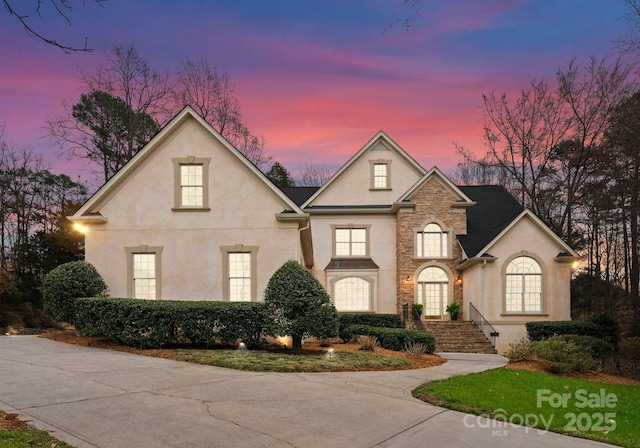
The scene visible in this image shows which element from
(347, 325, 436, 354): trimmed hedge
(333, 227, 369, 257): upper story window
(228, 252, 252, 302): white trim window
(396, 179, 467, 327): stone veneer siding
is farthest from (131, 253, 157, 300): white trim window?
(396, 179, 467, 327): stone veneer siding

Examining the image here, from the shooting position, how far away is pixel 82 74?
32.8 m

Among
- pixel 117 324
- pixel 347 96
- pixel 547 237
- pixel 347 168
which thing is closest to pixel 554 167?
pixel 547 237

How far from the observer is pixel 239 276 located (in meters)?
17.6

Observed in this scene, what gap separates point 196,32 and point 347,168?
1537cm

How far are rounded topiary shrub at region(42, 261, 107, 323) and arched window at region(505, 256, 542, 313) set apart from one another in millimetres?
18688

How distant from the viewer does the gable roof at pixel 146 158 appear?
688 inches

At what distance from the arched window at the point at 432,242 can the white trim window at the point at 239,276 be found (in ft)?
43.4

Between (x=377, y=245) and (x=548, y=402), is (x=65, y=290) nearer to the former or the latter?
(x=548, y=402)

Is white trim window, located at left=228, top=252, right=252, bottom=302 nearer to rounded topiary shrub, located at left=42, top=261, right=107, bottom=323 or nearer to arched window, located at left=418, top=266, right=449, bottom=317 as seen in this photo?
rounded topiary shrub, located at left=42, top=261, right=107, bottom=323

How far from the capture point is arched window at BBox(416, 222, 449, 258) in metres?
27.9

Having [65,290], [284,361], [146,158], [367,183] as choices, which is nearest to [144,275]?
[65,290]

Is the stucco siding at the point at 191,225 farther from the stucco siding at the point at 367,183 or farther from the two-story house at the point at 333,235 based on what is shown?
the stucco siding at the point at 367,183

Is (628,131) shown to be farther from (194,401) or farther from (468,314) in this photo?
(194,401)

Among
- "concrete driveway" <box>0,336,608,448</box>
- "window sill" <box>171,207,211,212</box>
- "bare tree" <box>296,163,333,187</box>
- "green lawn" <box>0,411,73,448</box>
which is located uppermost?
"bare tree" <box>296,163,333,187</box>
